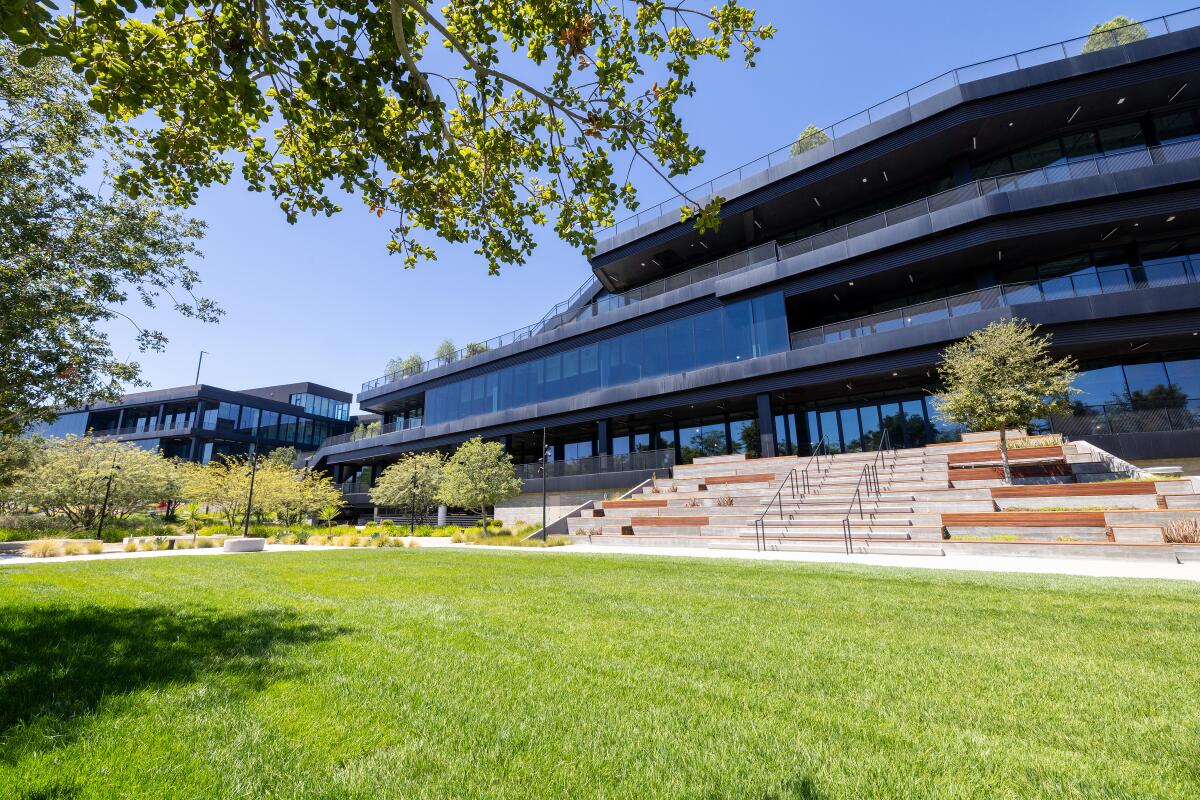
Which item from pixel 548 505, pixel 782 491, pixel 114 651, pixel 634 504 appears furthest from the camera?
pixel 548 505

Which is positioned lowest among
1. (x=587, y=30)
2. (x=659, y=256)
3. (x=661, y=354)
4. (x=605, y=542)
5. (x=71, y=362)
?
(x=605, y=542)

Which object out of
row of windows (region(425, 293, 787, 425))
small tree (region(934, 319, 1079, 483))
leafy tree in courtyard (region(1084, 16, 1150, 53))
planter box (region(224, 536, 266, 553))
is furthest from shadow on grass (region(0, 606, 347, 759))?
leafy tree in courtyard (region(1084, 16, 1150, 53))

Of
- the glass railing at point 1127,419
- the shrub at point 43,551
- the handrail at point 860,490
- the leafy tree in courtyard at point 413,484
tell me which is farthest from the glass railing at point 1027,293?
the shrub at point 43,551

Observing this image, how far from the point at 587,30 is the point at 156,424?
73.9m

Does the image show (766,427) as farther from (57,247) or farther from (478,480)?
(57,247)

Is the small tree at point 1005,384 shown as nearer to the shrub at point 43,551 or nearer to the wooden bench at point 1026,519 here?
the wooden bench at point 1026,519

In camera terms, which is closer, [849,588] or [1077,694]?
[1077,694]

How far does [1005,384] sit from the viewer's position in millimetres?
16328

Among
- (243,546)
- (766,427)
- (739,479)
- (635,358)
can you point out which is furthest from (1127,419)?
(243,546)

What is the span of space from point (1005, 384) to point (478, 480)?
21980 millimetres

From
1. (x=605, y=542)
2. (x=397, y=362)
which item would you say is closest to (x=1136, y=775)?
(x=605, y=542)

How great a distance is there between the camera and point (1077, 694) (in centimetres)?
342

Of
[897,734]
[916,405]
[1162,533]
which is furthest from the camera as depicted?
[916,405]

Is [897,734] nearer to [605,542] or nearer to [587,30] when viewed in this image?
[587,30]
